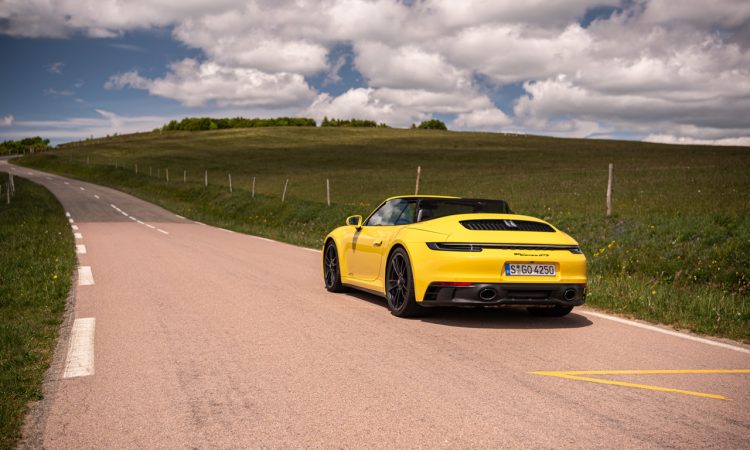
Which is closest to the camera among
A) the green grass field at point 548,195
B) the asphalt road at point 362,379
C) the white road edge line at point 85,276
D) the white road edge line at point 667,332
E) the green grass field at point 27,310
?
the asphalt road at point 362,379

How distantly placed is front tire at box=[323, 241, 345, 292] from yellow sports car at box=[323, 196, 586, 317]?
1.36 metres

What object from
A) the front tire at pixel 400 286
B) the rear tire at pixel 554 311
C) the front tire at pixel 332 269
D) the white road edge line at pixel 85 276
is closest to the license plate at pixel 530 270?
the rear tire at pixel 554 311

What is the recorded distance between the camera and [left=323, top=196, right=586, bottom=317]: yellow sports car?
6727 millimetres

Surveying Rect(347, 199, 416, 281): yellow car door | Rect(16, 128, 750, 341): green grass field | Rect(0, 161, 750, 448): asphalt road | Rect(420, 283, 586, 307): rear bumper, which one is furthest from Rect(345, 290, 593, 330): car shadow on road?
Rect(16, 128, 750, 341): green grass field

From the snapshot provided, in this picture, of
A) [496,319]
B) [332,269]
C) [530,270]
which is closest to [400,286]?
[496,319]

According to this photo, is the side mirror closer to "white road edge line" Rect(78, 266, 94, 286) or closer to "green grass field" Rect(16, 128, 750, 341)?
"green grass field" Rect(16, 128, 750, 341)

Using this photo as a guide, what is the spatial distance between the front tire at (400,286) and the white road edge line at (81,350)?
2950mm

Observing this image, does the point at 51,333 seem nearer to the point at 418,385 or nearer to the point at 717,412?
the point at 418,385

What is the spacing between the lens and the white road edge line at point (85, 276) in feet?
31.8

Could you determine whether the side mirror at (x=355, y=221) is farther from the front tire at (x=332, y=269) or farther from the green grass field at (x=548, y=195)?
the green grass field at (x=548, y=195)

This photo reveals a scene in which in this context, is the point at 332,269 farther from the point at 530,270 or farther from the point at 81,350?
the point at 81,350

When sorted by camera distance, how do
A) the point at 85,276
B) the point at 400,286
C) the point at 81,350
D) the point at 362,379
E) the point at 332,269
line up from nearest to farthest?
the point at 362,379
the point at 81,350
the point at 400,286
the point at 332,269
the point at 85,276

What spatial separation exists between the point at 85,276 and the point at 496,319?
6.21m

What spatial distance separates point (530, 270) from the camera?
6820mm
